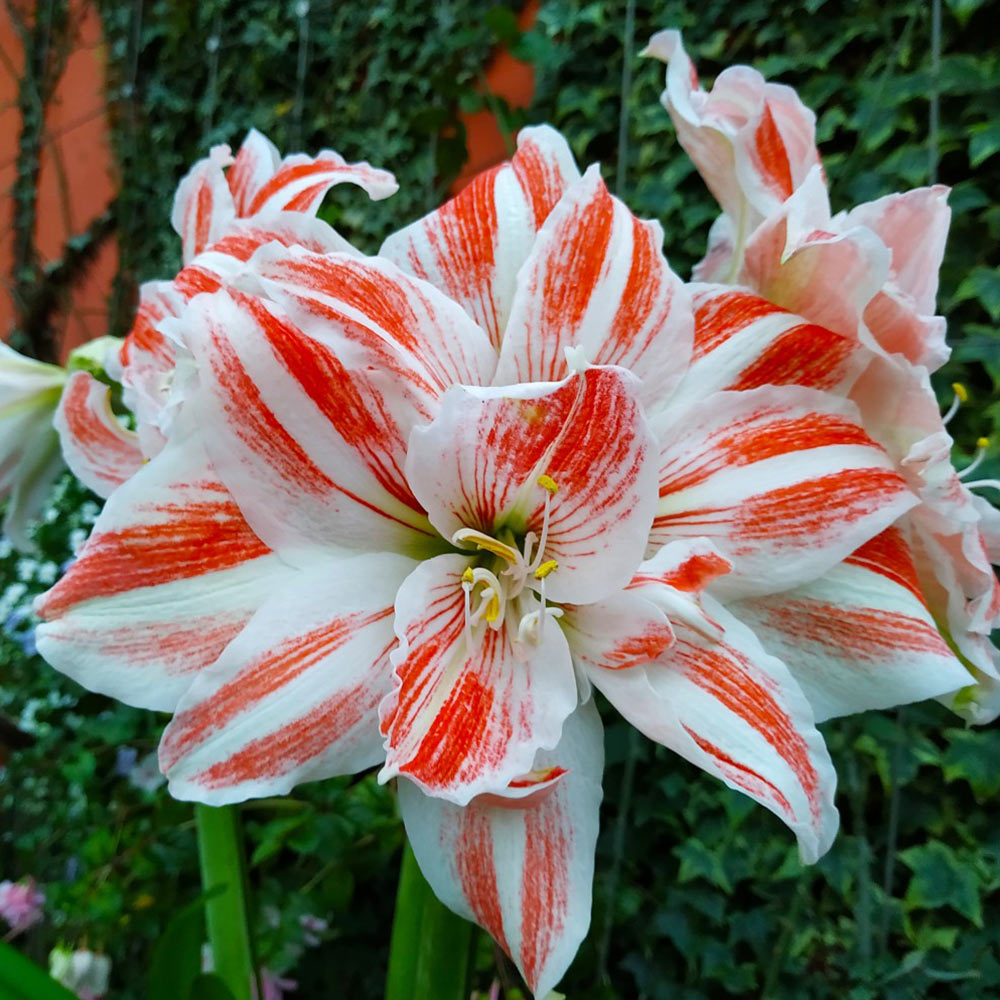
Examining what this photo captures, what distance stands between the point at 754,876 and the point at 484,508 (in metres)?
0.76

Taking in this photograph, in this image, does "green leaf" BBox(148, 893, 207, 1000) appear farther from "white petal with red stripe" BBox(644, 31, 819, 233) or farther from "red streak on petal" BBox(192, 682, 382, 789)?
"white petal with red stripe" BBox(644, 31, 819, 233)

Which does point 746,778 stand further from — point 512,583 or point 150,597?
point 150,597

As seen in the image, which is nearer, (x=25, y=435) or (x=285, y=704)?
(x=285, y=704)

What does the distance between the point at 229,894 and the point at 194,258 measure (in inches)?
14.1

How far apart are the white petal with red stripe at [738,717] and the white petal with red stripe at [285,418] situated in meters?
0.12

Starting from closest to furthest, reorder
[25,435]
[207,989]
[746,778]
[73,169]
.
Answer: [746,778] → [207,989] → [25,435] → [73,169]

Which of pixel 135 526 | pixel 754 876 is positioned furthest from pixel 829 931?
pixel 135 526

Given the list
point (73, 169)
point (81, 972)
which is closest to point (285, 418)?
point (81, 972)

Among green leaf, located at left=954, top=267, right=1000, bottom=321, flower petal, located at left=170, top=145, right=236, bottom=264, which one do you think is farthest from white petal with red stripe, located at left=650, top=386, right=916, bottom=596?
green leaf, located at left=954, top=267, right=1000, bottom=321

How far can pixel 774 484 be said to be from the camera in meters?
0.30

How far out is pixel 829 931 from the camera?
2.81 ft

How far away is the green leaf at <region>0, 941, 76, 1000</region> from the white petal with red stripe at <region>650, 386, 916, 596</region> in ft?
1.07

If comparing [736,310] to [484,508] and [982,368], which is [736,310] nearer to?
[484,508]

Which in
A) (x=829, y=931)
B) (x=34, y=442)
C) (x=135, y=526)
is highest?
(x=135, y=526)
